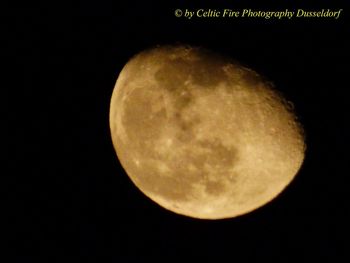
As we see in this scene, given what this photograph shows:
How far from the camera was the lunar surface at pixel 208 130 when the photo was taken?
6.56 ft

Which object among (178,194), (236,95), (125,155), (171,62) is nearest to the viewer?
(236,95)

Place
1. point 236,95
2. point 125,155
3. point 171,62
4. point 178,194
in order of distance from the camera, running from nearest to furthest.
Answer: point 236,95
point 171,62
point 178,194
point 125,155

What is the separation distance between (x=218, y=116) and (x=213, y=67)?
35cm

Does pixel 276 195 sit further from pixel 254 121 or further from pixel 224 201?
pixel 254 121

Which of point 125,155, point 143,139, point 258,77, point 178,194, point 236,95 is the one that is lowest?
point 178,194

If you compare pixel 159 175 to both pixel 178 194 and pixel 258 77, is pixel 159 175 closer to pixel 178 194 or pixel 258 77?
pixel 178 194

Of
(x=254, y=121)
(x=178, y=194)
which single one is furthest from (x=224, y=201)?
(x=254, y=121)

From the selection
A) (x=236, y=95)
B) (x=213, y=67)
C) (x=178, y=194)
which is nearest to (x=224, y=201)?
(x=178, y=194)

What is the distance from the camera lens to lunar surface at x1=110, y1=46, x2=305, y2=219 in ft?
6.56

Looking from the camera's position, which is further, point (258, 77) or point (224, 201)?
point (224, 201)

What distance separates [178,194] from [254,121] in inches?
33.0

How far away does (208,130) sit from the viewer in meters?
2.01

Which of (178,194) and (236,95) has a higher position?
(236,95)

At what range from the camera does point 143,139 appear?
7.29 feet
